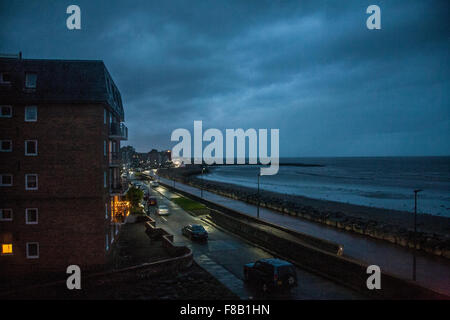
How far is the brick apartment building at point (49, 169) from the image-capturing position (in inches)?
835

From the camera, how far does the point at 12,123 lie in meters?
21.3

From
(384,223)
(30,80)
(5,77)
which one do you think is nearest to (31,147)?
(30,80)

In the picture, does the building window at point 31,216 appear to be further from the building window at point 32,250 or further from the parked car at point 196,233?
the parked car at point 196,233

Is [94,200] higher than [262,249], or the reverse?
[94,200]

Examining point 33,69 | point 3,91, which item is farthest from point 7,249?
point 33,69

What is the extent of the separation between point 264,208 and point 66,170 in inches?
1253

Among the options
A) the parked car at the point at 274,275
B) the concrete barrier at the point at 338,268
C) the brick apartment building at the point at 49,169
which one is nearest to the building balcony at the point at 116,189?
the brick apartment building at the point at 49,169

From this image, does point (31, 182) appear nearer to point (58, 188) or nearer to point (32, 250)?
point (58, 188)

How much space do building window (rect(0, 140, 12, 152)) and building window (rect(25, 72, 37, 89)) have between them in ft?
12.4

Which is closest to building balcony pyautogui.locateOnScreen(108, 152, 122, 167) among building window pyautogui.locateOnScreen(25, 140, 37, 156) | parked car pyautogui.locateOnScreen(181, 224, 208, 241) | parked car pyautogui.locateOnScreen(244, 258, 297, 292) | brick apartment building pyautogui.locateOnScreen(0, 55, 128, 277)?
brick apartment building pyautogui.locateOnScreen(0, 55, 128, 277)

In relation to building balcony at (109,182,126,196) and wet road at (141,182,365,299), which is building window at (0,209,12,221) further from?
wet road at (141,182,365,299)

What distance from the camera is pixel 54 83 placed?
21.7 metres

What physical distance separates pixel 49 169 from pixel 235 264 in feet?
45.2
